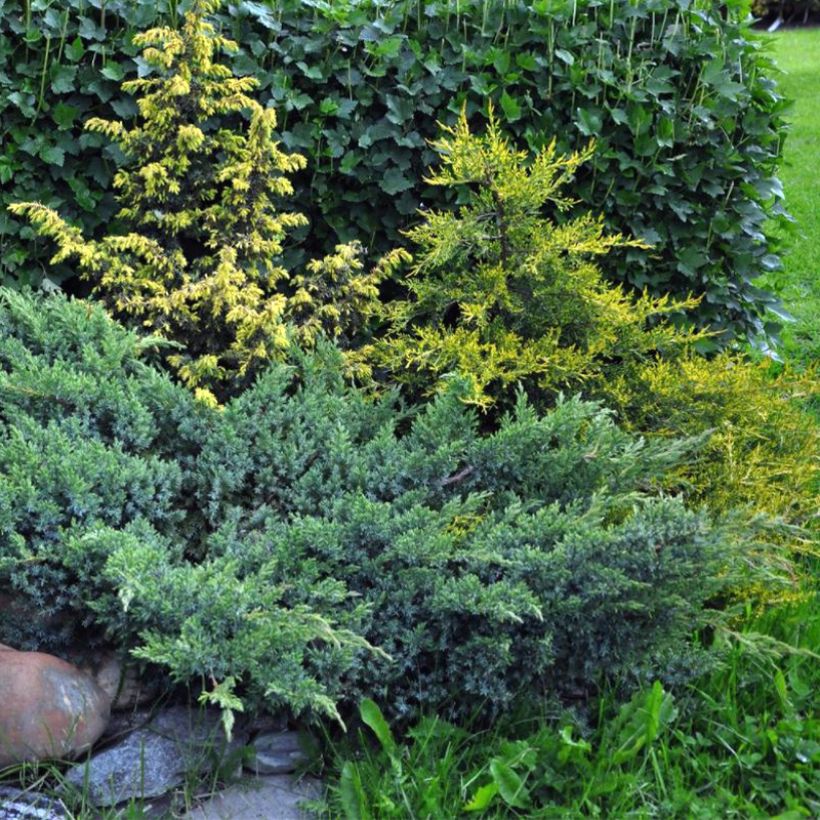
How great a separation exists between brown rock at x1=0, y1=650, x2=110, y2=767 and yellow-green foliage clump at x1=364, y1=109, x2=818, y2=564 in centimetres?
143

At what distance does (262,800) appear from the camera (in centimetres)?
254

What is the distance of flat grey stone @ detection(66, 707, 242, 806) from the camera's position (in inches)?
98.0

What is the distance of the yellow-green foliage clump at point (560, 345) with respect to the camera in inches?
132

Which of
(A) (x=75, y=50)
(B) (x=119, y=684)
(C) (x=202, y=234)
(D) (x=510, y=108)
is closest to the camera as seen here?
(B) (x=119, y=684)

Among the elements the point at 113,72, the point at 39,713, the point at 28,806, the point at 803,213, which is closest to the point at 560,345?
the point at 113,72

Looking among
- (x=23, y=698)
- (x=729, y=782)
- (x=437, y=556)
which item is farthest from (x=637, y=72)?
(x=23, y=698)

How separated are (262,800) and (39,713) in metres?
0.56

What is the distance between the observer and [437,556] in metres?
2.58

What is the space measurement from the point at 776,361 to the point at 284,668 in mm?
3295

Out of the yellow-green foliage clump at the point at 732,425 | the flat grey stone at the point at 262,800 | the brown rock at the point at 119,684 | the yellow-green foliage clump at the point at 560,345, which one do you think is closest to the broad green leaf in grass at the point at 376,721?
the flat grey stone at the point at 262,800

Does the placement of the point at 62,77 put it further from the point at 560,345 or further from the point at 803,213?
the point at 803,213

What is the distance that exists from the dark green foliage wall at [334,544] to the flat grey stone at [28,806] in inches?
14.5

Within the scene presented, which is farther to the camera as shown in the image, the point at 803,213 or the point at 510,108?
the point at 803,213

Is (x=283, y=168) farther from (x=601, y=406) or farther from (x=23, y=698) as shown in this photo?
(x=23, y=698)
